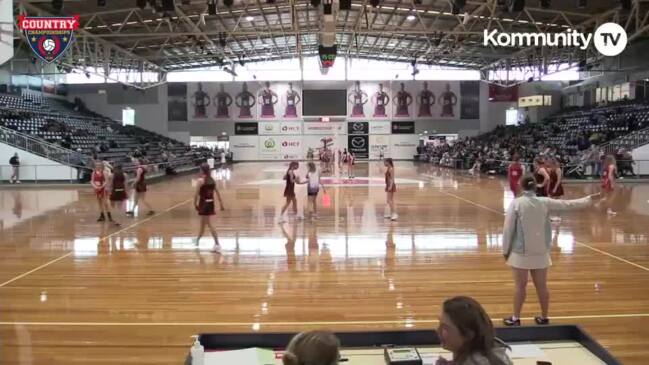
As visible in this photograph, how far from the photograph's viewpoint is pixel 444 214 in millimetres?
13023

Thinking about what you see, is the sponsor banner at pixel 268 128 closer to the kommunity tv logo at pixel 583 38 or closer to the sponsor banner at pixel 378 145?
the sponsor banner at pixel 378 145

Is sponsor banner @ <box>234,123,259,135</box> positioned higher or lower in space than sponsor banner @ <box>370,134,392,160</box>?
higher

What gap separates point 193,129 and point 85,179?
77.1ft

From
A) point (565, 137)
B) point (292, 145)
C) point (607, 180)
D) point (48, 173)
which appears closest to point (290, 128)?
point (292, 145)

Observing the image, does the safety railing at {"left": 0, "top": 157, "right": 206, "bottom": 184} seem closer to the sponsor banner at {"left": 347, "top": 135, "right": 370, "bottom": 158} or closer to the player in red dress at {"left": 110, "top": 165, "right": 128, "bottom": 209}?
the player in red dress at {"left": 110, "top": 165, "right": 128, "bottom": 209}

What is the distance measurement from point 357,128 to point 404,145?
421 centimetres

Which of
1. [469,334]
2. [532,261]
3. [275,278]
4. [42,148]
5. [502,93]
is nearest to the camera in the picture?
[469,334]

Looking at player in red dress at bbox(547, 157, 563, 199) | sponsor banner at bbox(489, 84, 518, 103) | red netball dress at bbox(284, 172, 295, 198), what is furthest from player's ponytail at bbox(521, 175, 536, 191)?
sponsor banner at bbox(489, 84, 518, 103)

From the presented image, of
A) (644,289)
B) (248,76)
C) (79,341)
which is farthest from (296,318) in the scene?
(248,76)

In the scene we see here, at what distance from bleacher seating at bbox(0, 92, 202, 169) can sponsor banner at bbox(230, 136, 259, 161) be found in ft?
18.8

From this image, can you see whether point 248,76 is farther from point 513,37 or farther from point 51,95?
point 513,37

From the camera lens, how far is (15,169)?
76.6 feet

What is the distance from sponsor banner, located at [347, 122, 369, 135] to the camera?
46.9 meters

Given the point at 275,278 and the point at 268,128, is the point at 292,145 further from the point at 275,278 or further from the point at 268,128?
the point at 275,278
